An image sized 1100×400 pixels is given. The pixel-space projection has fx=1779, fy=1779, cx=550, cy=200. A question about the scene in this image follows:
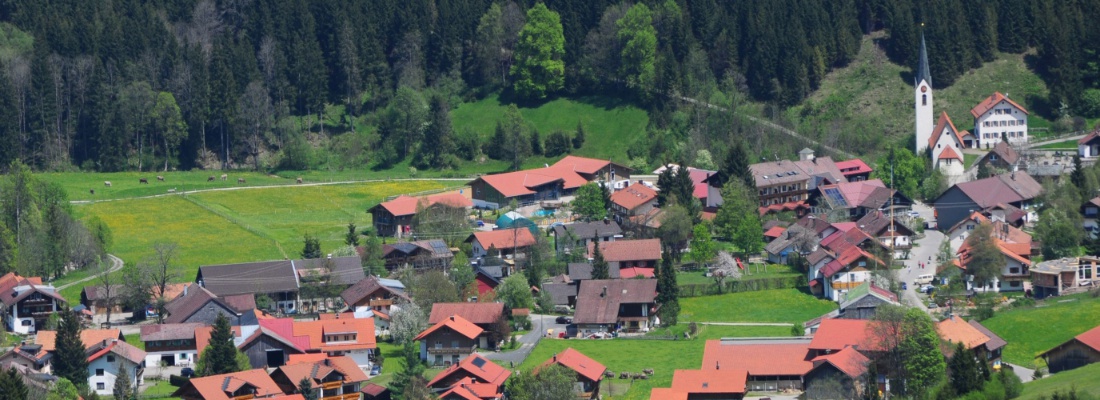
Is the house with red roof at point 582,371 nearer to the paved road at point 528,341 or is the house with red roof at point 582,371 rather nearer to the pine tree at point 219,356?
the paved road at point 528,341

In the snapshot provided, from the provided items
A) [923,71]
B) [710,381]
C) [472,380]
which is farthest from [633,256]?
[923,71]

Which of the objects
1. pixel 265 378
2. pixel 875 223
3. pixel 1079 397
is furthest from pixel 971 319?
pixel 265 378

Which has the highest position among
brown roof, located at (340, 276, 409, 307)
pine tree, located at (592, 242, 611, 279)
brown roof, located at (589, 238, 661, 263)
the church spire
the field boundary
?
the church spire

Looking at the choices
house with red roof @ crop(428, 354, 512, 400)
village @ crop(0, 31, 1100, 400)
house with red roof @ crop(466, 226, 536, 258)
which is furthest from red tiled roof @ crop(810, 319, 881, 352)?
house with red roof @ crop(466, 226, 536, 258)

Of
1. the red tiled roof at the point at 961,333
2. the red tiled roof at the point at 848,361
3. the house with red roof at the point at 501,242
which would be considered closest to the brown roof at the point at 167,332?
the house with red roof at the point at 501,242

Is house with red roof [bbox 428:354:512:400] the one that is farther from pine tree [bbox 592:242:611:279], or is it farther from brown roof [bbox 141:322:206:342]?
pine tree [bbox 592:242:611:279]

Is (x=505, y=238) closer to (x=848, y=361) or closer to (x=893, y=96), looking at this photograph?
(x=848, y=361)

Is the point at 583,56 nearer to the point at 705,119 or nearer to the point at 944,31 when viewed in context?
the point at 705,119
